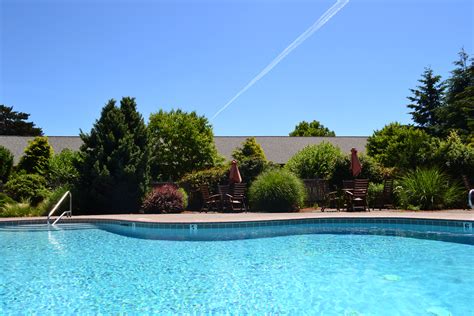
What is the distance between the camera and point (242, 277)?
539 centimetres

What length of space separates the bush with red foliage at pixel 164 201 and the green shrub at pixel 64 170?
9.09 feet

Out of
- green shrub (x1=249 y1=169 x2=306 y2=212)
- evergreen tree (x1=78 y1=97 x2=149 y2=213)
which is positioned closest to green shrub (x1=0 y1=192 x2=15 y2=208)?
evergreen tree (x1=78 y1=97 x2=149 y2=213)

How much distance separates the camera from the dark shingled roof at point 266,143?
94.6 feet

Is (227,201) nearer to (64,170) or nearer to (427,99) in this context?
(64,170)

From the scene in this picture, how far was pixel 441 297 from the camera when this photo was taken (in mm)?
4371

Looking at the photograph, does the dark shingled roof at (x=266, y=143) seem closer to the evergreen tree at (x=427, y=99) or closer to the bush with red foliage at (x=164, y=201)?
the evergreen tree at (x=427, y=99)

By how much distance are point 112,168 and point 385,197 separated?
9079 mm

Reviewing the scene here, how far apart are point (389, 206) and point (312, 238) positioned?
5.57 meters

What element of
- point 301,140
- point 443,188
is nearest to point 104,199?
point 443,188

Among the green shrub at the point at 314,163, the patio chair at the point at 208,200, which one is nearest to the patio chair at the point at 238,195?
the patio chair at the point at 208,200

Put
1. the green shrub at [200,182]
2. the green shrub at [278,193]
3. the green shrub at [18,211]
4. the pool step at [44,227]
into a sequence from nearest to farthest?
1. the pool step at [44,227]
2. the green shrub at [278,193]
3. the green shrub at [18,211]
4. the green shrub at [200,182]

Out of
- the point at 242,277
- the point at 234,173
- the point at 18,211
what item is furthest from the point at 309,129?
the point at 242,277

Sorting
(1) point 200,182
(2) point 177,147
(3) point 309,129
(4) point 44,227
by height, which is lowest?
(4) point 44,227

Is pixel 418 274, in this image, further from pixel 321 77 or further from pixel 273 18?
pixel 321 77
